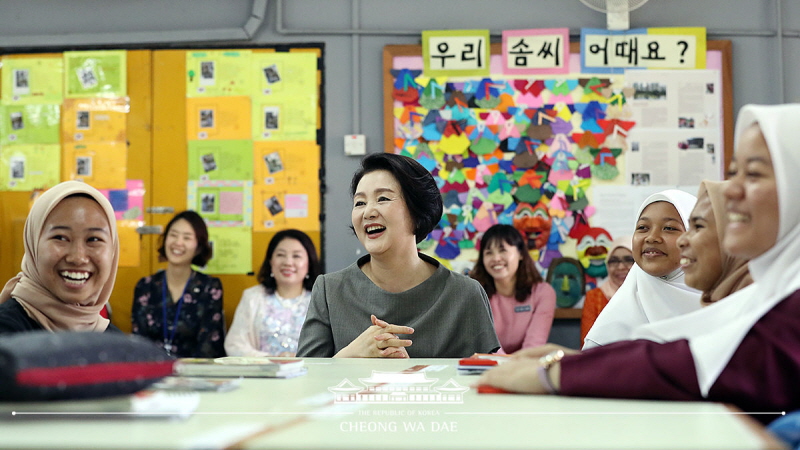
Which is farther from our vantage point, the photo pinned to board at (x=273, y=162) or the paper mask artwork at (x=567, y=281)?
the photo pinned to board at (x=273, y=162)

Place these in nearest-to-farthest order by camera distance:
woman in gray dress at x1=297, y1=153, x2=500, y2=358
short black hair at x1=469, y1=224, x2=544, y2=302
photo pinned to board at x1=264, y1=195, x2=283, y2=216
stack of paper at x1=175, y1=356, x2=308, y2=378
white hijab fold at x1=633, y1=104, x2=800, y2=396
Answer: white hijab fold at x1=633, y1=104, x2=800, y2=396 < stack of paper at x1=175, y1=356, x2=308, y2=378 < woman in gray dress at x1=297, y1=153, x2=500, y2=358 < short black hair at x1=469, y1=224, x2=544, y2=302 < photo pinned to board at x1=264, y1=195, x2=283, y2=216

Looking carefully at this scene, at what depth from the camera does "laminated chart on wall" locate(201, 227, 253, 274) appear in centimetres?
Answer: 401

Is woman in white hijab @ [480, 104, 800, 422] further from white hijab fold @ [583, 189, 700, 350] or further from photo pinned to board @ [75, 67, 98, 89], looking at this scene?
photo pinned to board @ [75, 67, 98, 89]

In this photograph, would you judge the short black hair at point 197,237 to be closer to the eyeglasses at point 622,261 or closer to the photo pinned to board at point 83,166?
the photo pinned to board at point 83,166

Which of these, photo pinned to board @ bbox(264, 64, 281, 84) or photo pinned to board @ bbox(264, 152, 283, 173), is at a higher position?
photo pinned to board @ bbox(264, 64, 281, 84)

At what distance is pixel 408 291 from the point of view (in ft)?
6.96

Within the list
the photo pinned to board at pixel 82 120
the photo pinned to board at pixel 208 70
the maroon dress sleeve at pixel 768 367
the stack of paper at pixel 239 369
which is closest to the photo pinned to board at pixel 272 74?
the photo pinned to board at pixel 208 70

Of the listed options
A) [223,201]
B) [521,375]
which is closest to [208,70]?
[223,201]

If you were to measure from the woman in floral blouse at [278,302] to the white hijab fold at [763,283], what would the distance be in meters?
2.73

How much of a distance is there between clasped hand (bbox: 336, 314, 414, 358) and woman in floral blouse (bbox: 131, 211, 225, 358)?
215 cm

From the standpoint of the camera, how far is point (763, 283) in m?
1.06

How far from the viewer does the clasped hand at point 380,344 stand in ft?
5.89

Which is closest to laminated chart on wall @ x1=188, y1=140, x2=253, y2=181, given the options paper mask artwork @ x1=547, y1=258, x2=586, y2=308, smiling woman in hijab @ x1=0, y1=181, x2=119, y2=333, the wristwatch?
paper mask artwork @ x1=547, y1=258, x2=586, y2=308

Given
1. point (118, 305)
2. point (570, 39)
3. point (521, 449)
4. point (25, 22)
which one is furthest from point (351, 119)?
point (521, 449)
